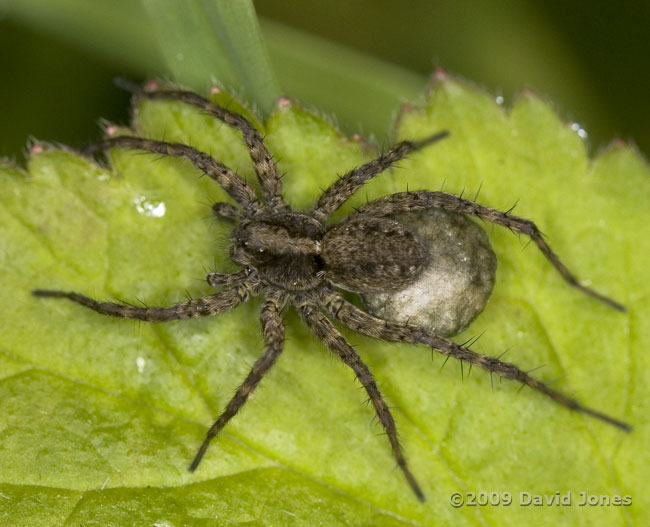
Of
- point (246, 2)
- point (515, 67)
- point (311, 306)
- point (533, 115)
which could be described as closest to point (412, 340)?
point (311, 306)

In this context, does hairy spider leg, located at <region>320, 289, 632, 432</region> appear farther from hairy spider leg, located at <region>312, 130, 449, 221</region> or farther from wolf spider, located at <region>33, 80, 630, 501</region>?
hairy spider leg, located at <region>312, 130, 449, 221</region>

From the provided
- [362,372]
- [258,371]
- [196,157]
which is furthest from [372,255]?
[196,157]

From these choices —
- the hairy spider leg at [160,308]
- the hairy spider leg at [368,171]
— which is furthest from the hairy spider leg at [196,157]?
the hairy spider leg at [160,308]

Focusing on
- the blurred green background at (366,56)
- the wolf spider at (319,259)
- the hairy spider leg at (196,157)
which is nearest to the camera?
the wolf spider at (319,259)

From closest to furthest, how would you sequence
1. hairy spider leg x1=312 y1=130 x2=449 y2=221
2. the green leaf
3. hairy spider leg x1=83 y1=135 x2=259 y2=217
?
the green leaf, hairy spider leg x1=83 y1=135 x2=259 y2=217, hairy spider leg x1=312 y1=130 x2=449 y2=221

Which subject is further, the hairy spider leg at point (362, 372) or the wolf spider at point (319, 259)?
the wolf spider at point (319, 259)

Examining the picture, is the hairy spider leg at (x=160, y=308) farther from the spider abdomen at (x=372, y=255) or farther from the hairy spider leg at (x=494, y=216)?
the hairy spider leg at (x=494, y=216)

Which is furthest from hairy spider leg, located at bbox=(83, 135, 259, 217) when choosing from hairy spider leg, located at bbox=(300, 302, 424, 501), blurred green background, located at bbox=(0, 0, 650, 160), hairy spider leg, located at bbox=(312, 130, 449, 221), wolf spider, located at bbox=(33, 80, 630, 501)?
blurred green background, located at bbox=(0, 0, 650, 160)
